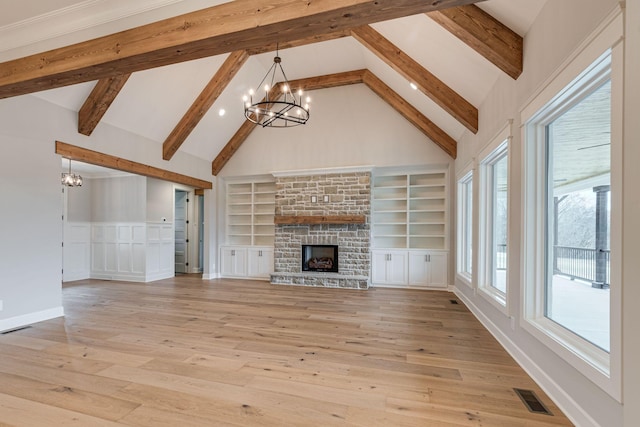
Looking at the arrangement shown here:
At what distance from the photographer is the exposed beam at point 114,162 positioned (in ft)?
14.4

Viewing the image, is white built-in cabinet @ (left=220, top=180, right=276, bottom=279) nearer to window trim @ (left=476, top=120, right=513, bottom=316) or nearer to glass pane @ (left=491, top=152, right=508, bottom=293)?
window trim @ (left=476, top=120, right=513, bottom=316)

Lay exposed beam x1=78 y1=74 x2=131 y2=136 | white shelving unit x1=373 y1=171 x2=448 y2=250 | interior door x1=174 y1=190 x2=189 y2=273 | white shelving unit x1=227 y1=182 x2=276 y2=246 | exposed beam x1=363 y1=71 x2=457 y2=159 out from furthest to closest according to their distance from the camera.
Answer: interior door x1=174 y1=190 x2=189 y2=273 < white shelving unit x1=227 y1=182 x2=276 y2=246 < white shelving unit x1=373 y1=171 x2=448 y2=250 < exposed beam x1=363 y1=71 x2=457 y2=159 < exposed beam x1=78 y1=74 x2=131 y2=136

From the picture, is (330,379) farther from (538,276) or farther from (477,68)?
(477,68)

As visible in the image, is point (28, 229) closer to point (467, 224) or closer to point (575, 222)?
point (575, 222)

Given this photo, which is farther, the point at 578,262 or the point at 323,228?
the point at 323,228

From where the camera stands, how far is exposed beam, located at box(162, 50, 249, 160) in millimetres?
5531

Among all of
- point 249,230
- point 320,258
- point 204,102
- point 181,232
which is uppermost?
point 204,102

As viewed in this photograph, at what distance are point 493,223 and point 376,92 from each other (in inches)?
153

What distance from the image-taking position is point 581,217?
2.17 m

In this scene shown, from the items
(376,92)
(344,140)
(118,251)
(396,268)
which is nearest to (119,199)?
(118,251)

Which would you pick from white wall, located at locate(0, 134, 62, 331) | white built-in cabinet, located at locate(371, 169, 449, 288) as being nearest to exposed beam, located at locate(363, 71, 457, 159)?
white built-in cabinet, located at locate(371, 169, 449, 288)

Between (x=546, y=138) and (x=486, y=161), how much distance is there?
1.46 metres

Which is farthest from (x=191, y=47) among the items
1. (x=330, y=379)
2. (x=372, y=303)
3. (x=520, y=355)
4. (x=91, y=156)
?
(x=372, y=303)

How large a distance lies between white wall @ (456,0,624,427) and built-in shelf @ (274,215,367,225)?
3150 millimetres
